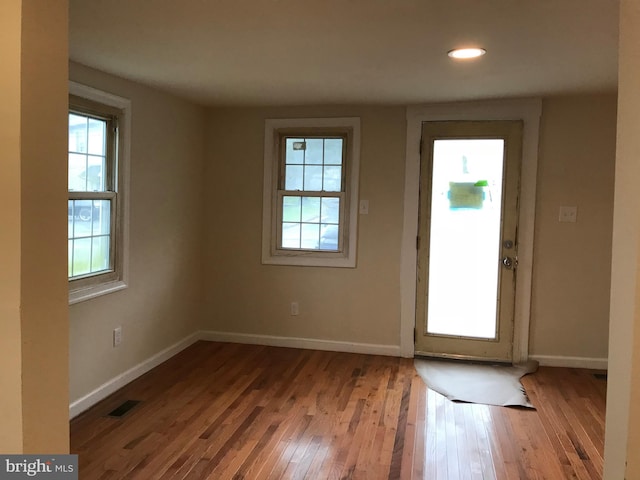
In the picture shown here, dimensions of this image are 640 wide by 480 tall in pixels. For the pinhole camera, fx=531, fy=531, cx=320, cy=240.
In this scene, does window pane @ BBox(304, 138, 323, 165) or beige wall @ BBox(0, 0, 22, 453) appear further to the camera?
window pane @ BBox(304, 138, 323, 165)

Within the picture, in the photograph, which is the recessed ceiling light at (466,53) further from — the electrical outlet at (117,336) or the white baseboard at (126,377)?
the white baseboard at (126,377)

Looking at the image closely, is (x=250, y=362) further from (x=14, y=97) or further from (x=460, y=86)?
(x=14, y=97)

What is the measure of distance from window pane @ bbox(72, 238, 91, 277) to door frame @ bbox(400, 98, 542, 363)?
2381 millimetres

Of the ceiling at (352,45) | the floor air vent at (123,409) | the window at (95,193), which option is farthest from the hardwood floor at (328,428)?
the ceiling at (352,45)

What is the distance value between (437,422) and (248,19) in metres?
2.44

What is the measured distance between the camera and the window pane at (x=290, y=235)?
4.64 meters

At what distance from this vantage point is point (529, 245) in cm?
414

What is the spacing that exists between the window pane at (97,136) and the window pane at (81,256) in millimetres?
570

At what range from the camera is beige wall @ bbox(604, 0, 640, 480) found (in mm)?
1200

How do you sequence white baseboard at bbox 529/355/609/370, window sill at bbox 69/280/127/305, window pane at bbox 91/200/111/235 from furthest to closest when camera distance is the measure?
white baseboard at bbox 529/355/609/370 → window pane at bbox 91/200/111/235 → window sill at bbox 69/280/127/305

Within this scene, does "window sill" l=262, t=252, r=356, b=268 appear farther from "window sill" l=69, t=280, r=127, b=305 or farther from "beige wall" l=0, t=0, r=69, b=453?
"beige wall" l=0, t=0, r=69, b=453

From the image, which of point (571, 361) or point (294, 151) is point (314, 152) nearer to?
point (294, 151)

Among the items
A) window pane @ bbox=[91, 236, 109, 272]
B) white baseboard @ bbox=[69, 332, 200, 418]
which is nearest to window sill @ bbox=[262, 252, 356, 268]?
white baseboard @ bbox=[69, 332, 200, 418]

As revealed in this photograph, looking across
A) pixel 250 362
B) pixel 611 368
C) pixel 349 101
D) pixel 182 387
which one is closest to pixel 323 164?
pixel 349 101
